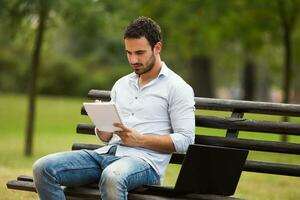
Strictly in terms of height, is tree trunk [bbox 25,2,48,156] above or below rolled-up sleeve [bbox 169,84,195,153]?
below

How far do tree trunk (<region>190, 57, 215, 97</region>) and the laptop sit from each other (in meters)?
27.5

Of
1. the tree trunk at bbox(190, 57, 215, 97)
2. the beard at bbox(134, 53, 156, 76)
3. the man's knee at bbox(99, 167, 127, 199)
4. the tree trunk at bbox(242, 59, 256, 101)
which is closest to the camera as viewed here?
the man's knee at bbox(99, 167, 127, 199)

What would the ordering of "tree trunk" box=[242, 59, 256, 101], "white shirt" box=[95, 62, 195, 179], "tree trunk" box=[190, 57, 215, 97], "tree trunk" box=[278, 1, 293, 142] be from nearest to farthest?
"white shirt" box=[95, 62, 195, 179], "tree trunk" box=[278, 1, 293, 142], "tree trunk" box=[190, 57, 215, 97], "tree trunk" box=[242, 59, 256, 101]

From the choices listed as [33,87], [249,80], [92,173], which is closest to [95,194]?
[92,173]

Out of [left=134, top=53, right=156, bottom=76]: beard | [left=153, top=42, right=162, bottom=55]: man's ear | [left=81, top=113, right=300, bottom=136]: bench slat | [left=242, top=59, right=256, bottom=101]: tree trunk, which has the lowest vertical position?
[left=242, top=59, right=256, bottom=101]: tree trunk

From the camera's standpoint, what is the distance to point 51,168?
508 centimetres

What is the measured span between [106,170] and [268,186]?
470 cm

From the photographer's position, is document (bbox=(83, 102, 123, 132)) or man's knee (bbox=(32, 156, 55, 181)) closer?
document (bbox=(83, 102, 123, 132))

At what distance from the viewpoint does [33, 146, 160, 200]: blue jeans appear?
4.82 meters

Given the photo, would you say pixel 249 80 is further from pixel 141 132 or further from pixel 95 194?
pixel 95 194

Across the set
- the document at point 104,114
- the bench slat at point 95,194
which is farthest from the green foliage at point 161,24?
the document at point 104,114

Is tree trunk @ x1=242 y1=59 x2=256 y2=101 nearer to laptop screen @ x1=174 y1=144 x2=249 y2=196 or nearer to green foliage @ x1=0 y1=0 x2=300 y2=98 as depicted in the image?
green foliage @ x1=0 y1=0 x2=300 y2=98

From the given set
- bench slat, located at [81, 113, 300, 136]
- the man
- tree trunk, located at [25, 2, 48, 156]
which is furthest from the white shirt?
tree trunk, located at [25, 2, 48, 156]

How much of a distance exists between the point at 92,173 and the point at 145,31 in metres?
1.05
